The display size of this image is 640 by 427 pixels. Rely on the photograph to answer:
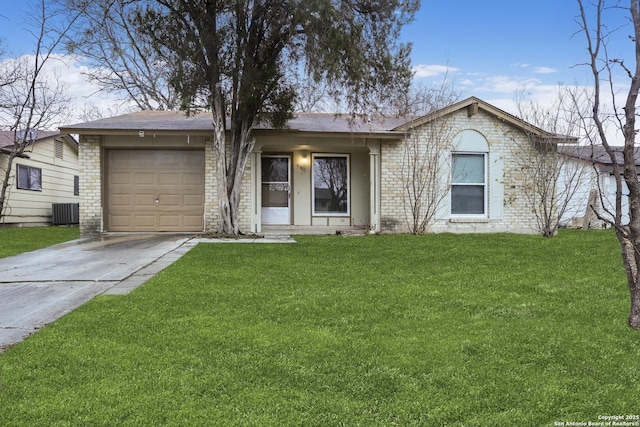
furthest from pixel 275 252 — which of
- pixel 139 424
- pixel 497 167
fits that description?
pixel 497 167

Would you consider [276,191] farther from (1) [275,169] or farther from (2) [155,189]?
(2) [155,189]

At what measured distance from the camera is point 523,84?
1216cm

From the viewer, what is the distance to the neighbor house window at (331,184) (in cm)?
1365

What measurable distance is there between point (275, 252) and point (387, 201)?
5.18 meters

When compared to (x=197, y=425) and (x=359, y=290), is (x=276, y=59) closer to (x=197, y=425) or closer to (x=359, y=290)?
(x=359, y=290)

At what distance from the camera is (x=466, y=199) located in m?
13.0

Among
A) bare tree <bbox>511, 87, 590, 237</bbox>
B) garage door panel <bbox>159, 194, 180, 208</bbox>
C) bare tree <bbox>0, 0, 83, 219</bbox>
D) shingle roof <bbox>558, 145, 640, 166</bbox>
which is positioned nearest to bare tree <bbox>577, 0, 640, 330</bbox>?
shingle roof <bbox>558, 145, 640, 166</bbox>

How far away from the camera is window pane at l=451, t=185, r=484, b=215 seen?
510 inches

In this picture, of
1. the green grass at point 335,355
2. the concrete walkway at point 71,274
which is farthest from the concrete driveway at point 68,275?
the green grass at point 335,355

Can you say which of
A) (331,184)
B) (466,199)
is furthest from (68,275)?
(466,199)

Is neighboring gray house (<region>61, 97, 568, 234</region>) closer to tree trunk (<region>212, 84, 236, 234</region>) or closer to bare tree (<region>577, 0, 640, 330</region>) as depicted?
tree trunk (<region>212, 84, 236, 234</region>)

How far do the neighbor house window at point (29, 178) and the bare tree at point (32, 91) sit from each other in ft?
2.34

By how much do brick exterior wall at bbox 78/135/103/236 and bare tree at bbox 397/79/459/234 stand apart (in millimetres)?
7918

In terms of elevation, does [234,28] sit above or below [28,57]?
below
